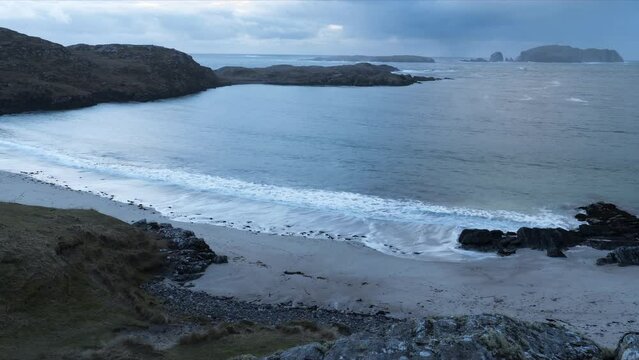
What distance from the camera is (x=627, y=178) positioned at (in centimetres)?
3938

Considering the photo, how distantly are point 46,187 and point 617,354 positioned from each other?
33.8m

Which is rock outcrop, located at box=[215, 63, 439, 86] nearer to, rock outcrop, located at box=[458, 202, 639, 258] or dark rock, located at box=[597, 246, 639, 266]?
rock outcrop, located at box=[458, 202, 639, 258]

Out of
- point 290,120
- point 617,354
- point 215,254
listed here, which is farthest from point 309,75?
point 617,354

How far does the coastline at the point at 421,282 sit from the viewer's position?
1847 centimetres

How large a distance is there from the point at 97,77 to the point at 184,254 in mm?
91702

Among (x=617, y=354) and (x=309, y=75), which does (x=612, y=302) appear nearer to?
(x=617, y=354)

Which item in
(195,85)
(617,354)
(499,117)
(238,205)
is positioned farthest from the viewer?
(195,85)

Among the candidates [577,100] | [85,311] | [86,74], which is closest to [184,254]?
[85,311]

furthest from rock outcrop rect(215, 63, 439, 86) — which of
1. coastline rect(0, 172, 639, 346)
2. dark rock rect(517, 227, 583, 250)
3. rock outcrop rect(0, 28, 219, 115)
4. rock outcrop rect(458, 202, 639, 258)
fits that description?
coastline rect(0, 172, 639, 346)

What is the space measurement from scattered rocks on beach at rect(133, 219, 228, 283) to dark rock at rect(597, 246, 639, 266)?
1636 centimetres

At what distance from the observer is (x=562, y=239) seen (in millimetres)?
25719

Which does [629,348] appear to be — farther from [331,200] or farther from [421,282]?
[331,200]

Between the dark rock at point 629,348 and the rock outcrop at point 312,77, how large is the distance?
142 m

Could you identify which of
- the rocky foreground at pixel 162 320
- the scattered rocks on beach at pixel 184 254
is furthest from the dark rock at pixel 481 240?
the scattered rocks on beach at pixel 184 254
